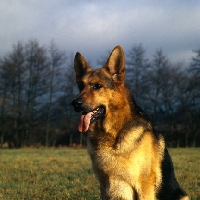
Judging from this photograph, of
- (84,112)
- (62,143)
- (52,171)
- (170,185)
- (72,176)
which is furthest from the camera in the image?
(62,143)

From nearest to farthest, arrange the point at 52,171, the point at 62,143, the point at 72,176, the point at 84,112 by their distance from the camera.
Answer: the point at 84,112 → the point at 72,176 → the point at 52,171 → the point at 62,143

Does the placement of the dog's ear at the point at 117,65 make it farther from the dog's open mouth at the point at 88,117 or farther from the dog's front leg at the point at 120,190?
the dog's front leg at the point at 120,190

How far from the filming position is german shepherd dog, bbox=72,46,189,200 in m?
5.01

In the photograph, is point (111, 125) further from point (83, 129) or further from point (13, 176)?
point (13, 176)

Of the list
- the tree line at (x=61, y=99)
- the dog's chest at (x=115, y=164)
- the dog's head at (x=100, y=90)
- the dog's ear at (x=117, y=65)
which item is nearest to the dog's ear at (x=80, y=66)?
the dog's head at (x=100, y=90)

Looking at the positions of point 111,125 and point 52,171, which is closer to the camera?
point 111,125

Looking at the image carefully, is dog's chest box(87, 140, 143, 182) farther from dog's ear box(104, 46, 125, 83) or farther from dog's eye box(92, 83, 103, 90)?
dog's ear box(104, 46, 125, 83)

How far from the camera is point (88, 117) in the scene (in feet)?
16.4

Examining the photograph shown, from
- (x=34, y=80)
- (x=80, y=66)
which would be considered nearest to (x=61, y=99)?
(x=34, y=80)

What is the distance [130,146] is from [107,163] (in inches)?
17.3

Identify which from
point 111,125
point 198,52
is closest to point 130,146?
point 111,125

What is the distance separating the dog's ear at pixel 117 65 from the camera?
5207 mm

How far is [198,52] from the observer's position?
48531 millimetres

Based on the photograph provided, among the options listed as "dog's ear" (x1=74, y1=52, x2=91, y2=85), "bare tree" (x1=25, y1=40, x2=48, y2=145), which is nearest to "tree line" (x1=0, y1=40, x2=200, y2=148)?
"bare tree" (x1=25, y1=40, x2=48, y2=145)
